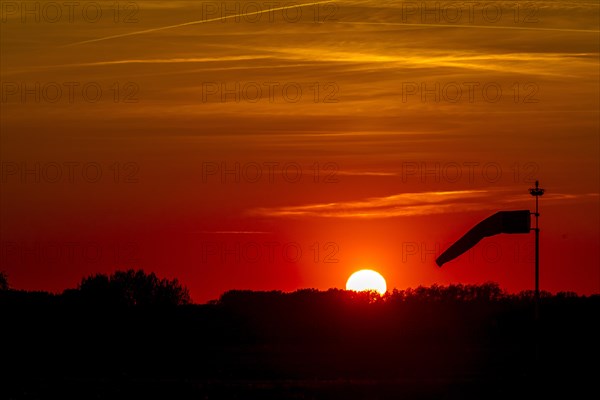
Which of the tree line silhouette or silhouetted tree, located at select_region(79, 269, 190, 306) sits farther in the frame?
silhouetted tree, located at select_region(79, 269, 190, 306)

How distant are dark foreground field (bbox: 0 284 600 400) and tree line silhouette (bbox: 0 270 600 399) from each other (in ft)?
0.30

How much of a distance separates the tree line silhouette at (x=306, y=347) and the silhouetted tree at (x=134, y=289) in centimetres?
1866

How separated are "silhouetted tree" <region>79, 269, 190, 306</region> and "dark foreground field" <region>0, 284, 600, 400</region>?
65.1 feet

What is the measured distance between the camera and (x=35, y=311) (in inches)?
2879

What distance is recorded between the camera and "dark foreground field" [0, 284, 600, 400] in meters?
35.0

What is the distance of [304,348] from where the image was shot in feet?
190

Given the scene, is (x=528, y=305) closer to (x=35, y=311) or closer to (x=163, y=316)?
(x=163, y=316)

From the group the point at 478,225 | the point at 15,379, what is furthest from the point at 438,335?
the point at 15,379

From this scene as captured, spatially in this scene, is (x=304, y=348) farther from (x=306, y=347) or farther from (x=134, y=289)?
(x=134, y=289)

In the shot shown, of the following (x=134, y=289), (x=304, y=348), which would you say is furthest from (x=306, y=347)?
(x=134, y=289)

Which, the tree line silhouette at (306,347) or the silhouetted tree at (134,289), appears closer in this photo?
the tree line silhouette at (306,347)

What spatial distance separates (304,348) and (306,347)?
34.8 inches

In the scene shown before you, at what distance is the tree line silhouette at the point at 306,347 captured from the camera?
35.4 meters

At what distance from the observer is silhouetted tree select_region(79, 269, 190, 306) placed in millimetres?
112250
